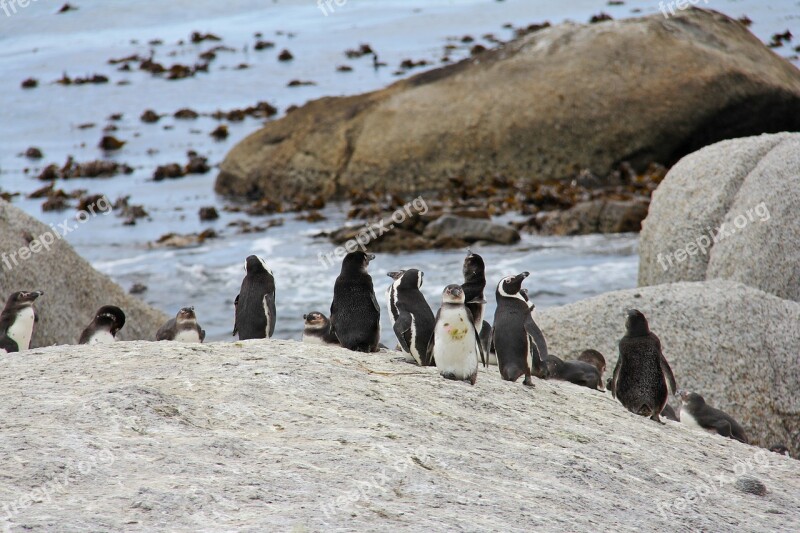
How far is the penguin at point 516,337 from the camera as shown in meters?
6.34

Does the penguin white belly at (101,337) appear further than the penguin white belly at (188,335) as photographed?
Yes

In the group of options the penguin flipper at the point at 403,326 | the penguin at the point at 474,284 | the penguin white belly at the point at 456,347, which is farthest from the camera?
the penguin at the point at 474,284

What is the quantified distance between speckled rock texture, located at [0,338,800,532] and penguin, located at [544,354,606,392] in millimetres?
1238

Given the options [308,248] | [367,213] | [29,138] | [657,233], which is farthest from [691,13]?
[29,138]

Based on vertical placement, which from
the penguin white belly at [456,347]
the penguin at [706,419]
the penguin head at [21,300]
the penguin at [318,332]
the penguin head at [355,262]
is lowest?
the penguin at [706,419]

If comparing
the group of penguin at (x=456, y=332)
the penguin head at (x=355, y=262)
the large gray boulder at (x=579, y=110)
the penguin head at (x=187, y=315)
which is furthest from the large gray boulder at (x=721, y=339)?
the large gray boulder at (x=579, y=110)

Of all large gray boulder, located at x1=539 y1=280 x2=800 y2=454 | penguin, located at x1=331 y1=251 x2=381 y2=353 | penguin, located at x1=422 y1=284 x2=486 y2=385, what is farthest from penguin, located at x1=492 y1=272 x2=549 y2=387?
large gray boulder, located at x1=539 y1=280 x2=800 y2=454

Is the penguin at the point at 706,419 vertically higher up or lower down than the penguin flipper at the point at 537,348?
lower down

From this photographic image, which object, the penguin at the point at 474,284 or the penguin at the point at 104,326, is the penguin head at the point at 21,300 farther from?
the penguin at the point at 474,284

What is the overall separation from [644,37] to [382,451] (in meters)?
16.2

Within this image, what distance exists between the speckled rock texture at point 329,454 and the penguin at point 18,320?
5.55 ft

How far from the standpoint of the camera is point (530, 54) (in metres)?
19.8

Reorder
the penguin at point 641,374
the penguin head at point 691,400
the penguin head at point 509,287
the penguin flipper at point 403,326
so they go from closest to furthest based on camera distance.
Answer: the penguin flipper at point 403,326 → the penguin at point 641,374 → the penguin head at point 509,287 → the penguin head at point 691,400

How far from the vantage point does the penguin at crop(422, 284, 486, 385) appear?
575 cm
